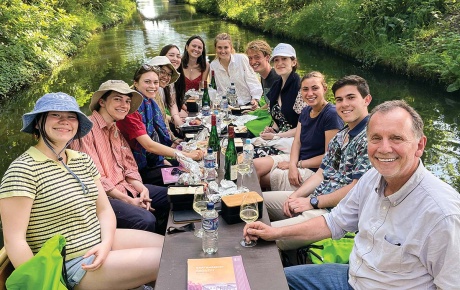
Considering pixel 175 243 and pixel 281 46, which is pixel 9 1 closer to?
pixel 281 46

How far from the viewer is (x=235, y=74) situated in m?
6.12

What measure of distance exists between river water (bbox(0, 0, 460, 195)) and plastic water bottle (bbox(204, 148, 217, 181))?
13.8 feet

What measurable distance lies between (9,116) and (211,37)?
46.9 ft

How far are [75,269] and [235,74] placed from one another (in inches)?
170

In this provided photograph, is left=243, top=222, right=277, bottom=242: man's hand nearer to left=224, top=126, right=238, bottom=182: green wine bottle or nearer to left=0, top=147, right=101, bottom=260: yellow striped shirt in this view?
left=224, top=126, right=238, bottom=182: green wine bottle

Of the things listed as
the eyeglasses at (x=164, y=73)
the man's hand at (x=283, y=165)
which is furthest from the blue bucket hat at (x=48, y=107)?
the eyeglasses at (x=164, y=73)

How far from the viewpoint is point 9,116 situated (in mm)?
9375

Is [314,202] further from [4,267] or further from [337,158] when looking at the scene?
[4,267]

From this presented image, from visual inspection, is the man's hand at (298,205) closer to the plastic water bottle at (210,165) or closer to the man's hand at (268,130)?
the plastic water bottle at (210,165)

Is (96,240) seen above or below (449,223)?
below

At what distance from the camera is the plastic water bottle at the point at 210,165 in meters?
2.99

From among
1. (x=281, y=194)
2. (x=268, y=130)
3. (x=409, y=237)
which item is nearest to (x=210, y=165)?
(x=281, y=194)

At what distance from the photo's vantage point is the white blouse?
6117 mm

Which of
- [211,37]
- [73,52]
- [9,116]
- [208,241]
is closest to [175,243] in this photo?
[208,241]
